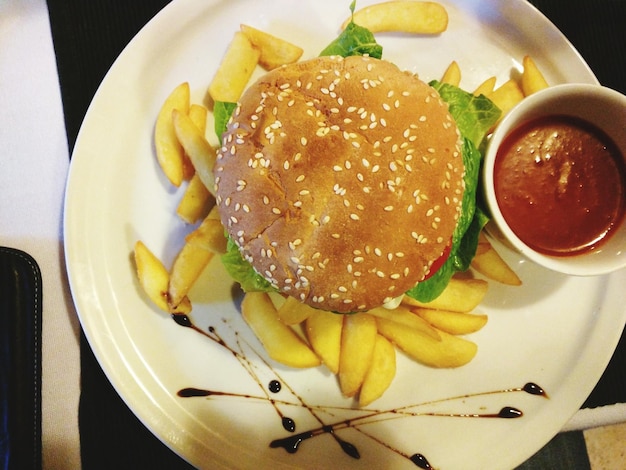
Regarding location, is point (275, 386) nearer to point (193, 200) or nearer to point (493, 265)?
point (193, 200)

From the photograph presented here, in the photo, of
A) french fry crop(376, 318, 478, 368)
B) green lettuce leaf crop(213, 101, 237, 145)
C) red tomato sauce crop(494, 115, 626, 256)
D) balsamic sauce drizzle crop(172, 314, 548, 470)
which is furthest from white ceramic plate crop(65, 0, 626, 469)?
red tomato sauce crop(494, 115, 626, 256)

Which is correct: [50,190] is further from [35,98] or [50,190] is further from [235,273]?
[235,273]

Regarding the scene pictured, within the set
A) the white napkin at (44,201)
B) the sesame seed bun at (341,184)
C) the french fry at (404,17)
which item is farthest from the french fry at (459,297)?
the white napkin at (44,201)

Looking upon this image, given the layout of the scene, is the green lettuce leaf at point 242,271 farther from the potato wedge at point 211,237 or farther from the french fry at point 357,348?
the french fry at point 357,348

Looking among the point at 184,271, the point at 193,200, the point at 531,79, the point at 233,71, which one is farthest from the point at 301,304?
the point at 531,79

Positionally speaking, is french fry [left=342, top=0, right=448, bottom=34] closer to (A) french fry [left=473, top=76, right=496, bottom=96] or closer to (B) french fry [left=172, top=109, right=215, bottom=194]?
(A) french fry [left=473, top=76, right=496, bottom=96]
